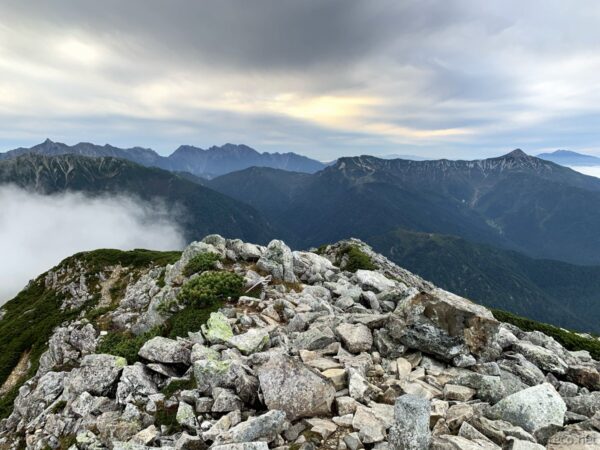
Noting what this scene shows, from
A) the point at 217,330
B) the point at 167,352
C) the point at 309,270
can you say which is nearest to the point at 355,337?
the point at 217,330

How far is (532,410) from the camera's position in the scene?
34.6ft

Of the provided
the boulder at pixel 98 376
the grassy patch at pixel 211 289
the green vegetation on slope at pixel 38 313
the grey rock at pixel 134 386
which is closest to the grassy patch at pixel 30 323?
the green vegetation on slope at pixel 38 313

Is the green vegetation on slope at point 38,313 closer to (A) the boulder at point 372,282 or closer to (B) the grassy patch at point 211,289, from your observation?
(B) the grassy patch at point 211,289

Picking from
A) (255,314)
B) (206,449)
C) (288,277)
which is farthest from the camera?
(288,277)

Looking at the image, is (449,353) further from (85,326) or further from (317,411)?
(85,326)

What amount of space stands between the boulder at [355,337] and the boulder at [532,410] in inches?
223

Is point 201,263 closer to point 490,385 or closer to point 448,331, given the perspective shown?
point 448,331

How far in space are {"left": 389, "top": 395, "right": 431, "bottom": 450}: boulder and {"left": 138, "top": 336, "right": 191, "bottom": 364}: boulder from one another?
33.2 ft

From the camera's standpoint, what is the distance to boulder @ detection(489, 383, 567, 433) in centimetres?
1036

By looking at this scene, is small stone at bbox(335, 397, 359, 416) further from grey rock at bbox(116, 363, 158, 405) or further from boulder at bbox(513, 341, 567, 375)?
boulder at bbox(513, 341, 567, 375)

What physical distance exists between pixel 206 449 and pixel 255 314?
10.3m

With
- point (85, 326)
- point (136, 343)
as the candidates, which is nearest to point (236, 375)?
point (136, 343)

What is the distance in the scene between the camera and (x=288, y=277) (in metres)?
27.9

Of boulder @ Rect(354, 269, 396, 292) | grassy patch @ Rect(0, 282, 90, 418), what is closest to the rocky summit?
boulder @ Rect(354, 269, 396, 292)
